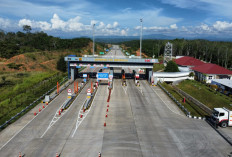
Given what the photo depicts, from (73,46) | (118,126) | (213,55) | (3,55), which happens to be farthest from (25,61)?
(213,55)

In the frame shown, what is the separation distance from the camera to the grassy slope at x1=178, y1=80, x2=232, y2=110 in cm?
4108

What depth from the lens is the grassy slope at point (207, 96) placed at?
135 ft

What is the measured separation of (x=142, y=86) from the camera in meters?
51.0

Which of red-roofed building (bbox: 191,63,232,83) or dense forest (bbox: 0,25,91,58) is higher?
dense forest (bbox: 0,25,91,58)

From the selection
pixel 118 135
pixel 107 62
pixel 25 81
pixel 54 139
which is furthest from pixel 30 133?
pixel 25 81

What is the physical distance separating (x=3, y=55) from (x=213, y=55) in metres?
110

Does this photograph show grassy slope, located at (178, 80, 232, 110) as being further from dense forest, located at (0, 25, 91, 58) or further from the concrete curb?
dense forest, located at (0, 25, 91, 58)

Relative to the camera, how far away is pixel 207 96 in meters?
46.7

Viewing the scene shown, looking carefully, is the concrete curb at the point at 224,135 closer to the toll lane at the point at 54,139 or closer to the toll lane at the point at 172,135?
the toll lane at the point at 172,135

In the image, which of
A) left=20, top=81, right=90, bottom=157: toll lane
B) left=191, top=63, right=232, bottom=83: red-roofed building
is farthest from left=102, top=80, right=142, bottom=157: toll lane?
left=191, top=63, right=232, bottom=83: red-roofed building

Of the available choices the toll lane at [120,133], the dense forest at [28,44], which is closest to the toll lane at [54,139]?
the toll lane at [120,133]

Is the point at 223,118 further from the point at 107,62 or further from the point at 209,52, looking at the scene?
the point at 209,52

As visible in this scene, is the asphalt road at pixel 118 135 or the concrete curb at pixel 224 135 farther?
the concrete curb at pixel 224 135

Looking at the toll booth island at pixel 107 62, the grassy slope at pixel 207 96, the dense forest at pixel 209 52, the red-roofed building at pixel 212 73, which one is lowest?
the grassy slope at pixel 207 96
